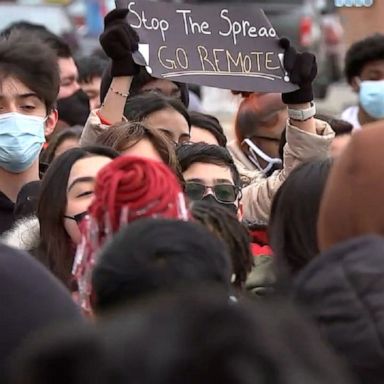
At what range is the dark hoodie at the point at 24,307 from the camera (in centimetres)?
221

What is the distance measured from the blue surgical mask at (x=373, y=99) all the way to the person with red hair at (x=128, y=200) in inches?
142

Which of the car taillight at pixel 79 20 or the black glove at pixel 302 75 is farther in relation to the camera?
the car taillight at pixel 79 20

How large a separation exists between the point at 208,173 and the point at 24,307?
1947 millimetres

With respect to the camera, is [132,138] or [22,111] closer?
[132,138]

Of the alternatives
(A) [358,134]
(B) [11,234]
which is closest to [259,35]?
(B) [11,234]

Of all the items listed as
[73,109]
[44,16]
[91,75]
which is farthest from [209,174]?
[44,16]

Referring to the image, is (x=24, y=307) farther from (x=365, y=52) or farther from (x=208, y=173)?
(x=365, y=52)

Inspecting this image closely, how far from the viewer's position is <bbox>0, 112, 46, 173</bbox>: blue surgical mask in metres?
4.50

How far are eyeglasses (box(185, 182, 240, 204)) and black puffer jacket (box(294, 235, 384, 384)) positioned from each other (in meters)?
1.92

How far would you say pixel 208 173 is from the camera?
13.5 feet

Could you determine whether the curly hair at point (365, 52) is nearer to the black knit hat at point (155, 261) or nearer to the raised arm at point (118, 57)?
the raised arm at point (118, 57)

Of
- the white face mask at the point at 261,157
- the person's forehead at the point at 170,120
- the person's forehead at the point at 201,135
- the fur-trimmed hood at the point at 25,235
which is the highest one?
the fur-trimmed hood at the point at 25,235

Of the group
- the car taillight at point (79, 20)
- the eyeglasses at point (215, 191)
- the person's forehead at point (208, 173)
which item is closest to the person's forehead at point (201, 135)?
the person's forehead at point (208, 173)

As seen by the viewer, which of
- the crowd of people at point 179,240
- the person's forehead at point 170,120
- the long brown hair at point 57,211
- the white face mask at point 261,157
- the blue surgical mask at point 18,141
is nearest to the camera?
the crowd of people at point 179,240
